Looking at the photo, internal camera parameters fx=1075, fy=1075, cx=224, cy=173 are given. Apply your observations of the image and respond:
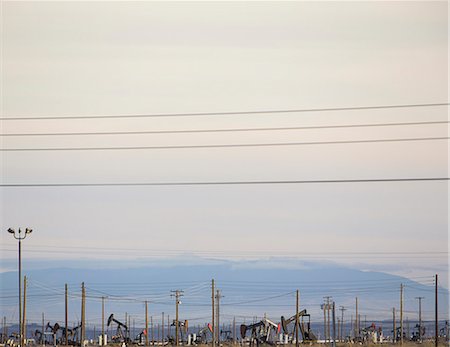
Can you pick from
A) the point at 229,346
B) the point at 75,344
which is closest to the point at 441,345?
the point at 229,346

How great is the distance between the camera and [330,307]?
365ft

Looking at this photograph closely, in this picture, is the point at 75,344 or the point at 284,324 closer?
the point at 284,324

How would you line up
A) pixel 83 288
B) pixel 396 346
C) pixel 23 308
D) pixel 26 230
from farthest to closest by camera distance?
pixel 396 346 < pixel 83 288 < pixel 23 308 < pixel 26 230

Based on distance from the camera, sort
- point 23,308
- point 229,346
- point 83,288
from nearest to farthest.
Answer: point 23,308 → point 83,288 → point 229,346

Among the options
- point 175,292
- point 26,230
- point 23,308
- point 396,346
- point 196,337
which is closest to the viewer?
point 26,230

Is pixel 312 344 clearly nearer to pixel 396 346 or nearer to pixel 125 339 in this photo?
pixel 396 346

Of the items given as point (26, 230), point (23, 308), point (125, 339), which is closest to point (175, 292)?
point (125, 339)

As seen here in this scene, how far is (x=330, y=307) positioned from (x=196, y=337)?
2983 cm

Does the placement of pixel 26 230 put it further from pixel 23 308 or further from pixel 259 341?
pixel 259 341

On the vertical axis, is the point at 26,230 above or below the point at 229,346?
above

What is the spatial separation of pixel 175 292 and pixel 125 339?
325 inches

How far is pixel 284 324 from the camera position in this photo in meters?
107

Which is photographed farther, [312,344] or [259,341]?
[312,344]

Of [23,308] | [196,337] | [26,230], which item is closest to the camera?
[26,230]
